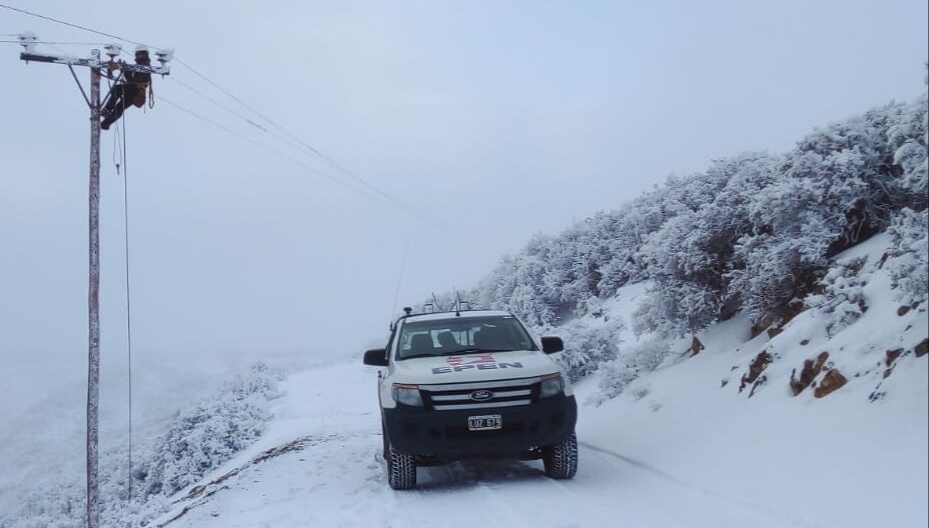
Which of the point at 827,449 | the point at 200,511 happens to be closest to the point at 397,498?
the point at 200,511

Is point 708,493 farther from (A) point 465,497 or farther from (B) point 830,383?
(A) point 465,497

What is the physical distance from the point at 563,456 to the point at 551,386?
78cm

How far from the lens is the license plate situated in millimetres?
7902

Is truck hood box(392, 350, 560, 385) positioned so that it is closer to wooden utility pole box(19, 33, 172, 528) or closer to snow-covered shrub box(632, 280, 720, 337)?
snow-covered shrub box(632, 280, 720, 337)

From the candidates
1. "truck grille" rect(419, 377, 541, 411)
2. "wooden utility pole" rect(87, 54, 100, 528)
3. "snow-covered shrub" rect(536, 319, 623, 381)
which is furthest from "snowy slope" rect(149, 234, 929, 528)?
"snow-covered shrub" rect(536, 319, 623, 381)

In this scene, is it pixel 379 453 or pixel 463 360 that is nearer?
pixel 463 360

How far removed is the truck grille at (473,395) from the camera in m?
7.96

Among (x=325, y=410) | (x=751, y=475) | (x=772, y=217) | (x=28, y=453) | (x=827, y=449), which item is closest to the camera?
(x=827, y=449)

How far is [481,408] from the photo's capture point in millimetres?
7934

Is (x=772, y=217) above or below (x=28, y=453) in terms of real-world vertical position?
above

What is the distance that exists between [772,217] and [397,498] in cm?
612

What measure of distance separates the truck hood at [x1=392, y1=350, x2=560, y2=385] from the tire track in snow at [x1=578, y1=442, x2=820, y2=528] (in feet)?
4.58

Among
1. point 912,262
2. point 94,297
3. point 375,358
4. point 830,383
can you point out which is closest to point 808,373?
point 830,383

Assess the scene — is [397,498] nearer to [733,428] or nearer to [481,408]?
[481,408]
